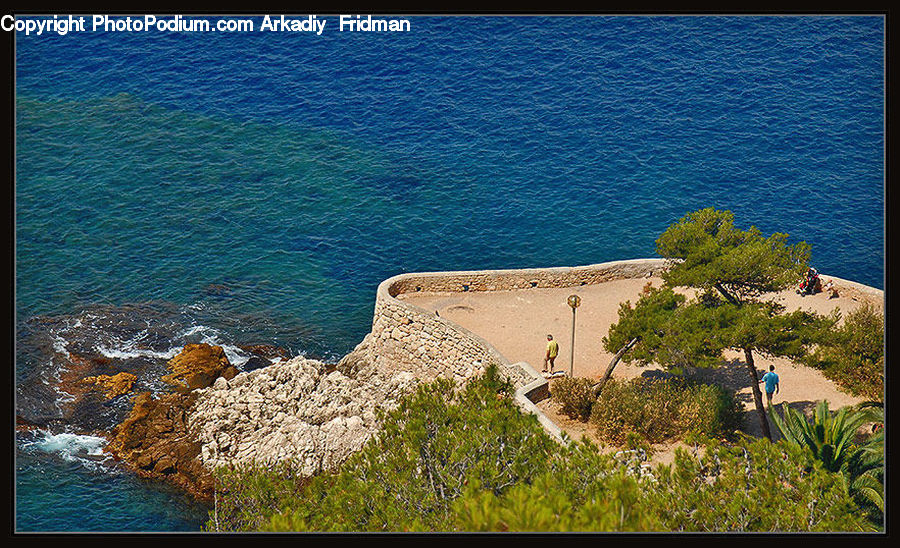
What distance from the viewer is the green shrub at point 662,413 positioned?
30.1 m

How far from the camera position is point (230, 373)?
38719 millimetres

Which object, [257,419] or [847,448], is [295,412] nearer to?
[257,419]

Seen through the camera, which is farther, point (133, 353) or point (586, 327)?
point (133, 353)

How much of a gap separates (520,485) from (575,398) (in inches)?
500

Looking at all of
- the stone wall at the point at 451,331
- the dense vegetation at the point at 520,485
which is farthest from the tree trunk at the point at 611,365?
the dense vegetation at the point at 520,485

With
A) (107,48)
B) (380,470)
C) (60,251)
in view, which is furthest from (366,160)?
(380,470)

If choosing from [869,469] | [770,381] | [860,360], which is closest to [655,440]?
[770,381]

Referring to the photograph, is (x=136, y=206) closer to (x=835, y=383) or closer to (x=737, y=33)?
(x=835, y=383)

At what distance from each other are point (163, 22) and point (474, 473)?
55.8 m

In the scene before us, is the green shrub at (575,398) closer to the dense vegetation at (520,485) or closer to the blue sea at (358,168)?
the dense vegetation at (520,485)

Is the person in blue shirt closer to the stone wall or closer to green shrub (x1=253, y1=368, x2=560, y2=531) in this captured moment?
the stone wall

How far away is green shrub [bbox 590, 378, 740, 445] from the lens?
30.1 metres

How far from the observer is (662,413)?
30250 mm

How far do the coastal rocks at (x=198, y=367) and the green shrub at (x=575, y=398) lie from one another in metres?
13.5
